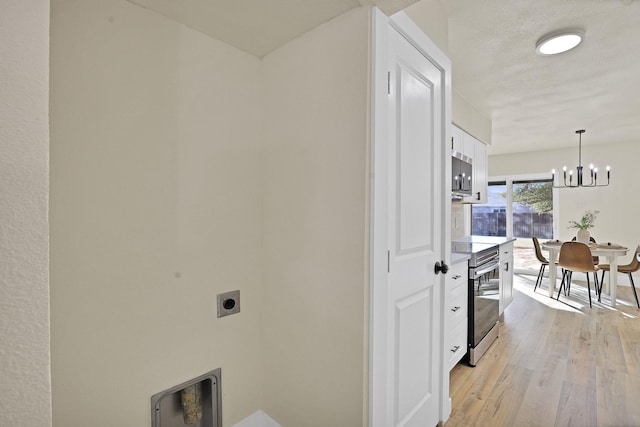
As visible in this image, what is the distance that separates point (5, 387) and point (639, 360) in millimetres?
3927

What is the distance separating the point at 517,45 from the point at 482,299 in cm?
201

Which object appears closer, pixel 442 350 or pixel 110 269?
pixel 110 269

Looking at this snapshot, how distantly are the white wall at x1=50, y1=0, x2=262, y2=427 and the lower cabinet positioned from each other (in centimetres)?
137

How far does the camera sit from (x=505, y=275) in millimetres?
3461

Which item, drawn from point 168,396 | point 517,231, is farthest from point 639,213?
point 168,396

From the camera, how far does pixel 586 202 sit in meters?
5.52

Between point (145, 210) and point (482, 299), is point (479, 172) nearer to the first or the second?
point (482, 299)

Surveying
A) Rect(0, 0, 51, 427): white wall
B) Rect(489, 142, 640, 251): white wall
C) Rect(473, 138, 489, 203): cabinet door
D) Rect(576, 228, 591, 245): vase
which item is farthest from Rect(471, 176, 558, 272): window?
Rect(0, 0, 51, 427): white wall

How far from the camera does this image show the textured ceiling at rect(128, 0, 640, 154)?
1315mm

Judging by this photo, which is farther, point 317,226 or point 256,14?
point 317,226

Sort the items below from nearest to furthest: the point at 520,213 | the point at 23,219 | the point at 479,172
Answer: the point at 23,219
the point at 479,172
the point at 520,213

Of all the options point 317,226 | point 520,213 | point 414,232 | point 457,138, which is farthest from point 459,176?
point 520,213

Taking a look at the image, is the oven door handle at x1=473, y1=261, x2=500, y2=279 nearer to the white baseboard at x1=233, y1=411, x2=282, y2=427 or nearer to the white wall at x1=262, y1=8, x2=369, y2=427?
the white wall at x1=262, y1=8, x2=369, y2=427

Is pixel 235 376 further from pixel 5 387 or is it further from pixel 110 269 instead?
pixel 5 387
